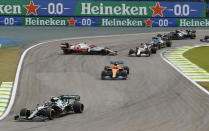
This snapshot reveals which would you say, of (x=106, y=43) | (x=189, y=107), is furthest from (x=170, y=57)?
(x=189, y=107)

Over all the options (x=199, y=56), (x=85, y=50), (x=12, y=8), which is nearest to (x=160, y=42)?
(x=199, y=56)

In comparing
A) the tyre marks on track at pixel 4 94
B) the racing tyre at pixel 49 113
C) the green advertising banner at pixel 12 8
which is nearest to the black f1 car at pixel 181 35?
the green advertising banner at pixel 12 8

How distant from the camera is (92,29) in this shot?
58469mm

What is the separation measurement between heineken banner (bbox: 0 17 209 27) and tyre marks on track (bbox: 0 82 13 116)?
3123 centimetres

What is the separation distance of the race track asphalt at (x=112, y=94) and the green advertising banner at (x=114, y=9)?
66.2 feet

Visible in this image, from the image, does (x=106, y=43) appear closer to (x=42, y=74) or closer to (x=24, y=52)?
(x=24, y=52)

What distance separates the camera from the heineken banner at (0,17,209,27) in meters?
58.8

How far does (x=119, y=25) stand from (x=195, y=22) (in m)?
10.2

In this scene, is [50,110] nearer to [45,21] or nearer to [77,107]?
[77,107]

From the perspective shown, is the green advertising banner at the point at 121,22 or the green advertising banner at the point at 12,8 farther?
the green advertising banner at the point at 121,22

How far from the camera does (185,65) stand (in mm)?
35969

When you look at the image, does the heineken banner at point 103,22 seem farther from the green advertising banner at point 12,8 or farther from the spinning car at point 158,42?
the spinning car at point 158,42

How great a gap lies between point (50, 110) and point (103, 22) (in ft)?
138

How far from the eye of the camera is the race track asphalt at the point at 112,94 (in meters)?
18.4
